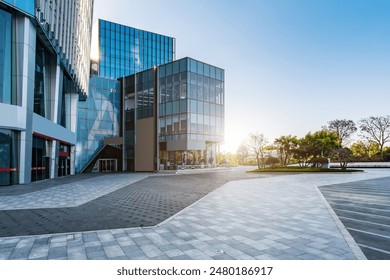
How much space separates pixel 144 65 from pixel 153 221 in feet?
246

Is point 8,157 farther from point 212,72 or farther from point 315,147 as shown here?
point 315,147

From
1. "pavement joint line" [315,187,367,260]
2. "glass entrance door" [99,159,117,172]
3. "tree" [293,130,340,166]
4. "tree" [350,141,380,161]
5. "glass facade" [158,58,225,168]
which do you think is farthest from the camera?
"tree" [350,141,380,161]

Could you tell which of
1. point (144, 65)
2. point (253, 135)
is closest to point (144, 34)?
point (144, 65)

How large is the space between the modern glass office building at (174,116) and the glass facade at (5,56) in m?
21.6

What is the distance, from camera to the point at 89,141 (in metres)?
40.5

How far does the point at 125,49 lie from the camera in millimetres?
75188

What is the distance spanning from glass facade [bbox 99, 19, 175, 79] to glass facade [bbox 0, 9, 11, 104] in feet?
177

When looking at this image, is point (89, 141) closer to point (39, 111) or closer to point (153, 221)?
point (39, 111)

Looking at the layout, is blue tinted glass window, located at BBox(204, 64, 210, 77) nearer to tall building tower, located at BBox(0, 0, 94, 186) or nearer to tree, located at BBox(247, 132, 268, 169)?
tree, located at BBox(247, 132, 268, 169)

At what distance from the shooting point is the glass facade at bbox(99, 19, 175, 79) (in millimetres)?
72562

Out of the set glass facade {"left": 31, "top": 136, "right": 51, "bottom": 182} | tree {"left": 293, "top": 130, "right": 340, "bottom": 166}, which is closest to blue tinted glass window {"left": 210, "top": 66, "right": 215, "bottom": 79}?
tree {"left": 293, "top": 130, "right": 340, "bottom": 166}

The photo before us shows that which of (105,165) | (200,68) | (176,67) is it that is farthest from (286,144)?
(105,165)

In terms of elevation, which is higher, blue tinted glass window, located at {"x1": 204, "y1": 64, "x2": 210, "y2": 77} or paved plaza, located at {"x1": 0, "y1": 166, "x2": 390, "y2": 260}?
blue tinted glass window, located at {"x1": 204, "y1": 64, "x2": 210, "y2": 77}

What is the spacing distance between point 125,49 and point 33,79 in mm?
58054
